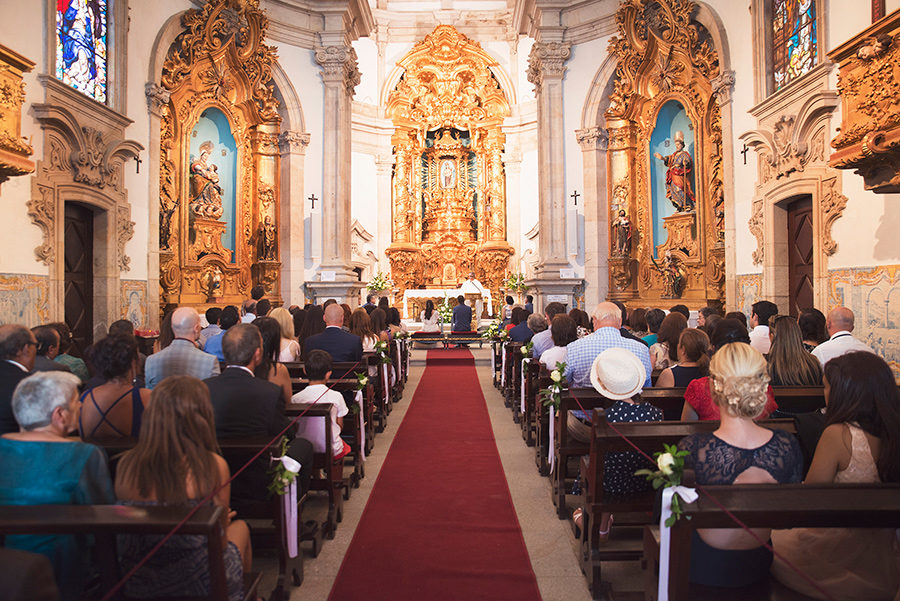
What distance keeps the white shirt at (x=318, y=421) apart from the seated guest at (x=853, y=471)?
2.87 metres

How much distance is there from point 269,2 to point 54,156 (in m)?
7.99

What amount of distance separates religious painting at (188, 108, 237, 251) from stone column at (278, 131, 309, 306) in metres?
1.21

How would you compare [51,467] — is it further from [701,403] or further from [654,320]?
[654,320]

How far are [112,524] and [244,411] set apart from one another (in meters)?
1.42

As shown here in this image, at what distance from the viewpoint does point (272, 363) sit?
4375 mm

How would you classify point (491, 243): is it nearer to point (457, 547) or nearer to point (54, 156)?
point (54, 156)

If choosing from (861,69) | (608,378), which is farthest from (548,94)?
(608,378)

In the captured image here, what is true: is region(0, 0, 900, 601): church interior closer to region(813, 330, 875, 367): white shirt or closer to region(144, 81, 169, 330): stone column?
region(144, 81, 169, 330): stone column

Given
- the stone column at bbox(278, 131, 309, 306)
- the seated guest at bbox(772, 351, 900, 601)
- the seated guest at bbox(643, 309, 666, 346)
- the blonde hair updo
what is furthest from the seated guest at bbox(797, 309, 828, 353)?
the stone column at bbox(278, 131, 309, 306)

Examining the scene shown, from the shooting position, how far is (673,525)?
7.61ft

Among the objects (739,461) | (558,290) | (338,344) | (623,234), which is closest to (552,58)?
(623,234)

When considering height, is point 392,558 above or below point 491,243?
below

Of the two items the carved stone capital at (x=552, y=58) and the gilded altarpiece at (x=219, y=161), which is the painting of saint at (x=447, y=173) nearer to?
the carved stone capital at (x=552, y=58)

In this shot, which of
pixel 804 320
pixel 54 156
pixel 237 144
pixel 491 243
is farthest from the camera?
pixel 491 243
